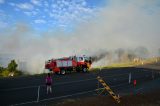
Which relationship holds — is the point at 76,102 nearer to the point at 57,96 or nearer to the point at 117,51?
the point at 57,96

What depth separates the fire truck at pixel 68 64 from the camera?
4428 cm

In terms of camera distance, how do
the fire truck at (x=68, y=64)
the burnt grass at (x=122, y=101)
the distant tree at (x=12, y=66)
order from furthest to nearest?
the distant tree at (x=12, y=66)
the fire truck at (x=68, y=64)
the burnt grass at (x=122, y=101)

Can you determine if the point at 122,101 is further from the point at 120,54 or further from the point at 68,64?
the point at 120,54

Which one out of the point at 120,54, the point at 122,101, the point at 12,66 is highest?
the point at 120,54

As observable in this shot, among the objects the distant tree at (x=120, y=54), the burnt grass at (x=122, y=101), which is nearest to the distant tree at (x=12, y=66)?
the distant tree at (x=120, y=54)

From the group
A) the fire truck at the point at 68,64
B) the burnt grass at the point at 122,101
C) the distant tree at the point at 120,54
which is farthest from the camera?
the distant tree at the point at 120,54

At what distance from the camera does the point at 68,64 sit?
4534 cm

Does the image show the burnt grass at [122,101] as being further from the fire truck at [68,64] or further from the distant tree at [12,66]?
the distant tree at [12,66]

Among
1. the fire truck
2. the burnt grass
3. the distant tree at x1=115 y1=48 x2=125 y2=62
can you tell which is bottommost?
the burnt grass

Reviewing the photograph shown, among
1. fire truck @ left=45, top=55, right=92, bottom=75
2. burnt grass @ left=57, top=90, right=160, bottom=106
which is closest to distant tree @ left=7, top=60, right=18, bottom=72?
fire truck @ left=45, top=55, right=92, bottom=75

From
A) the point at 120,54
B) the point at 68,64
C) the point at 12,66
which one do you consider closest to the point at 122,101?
the point at 68,64

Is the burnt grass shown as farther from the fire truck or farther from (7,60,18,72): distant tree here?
(7,60,18,72): distant tree

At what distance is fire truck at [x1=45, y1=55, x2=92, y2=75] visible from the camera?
1743 inches

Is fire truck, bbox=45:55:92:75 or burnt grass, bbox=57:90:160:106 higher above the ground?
fire truck, bbox=45:55:92:75
